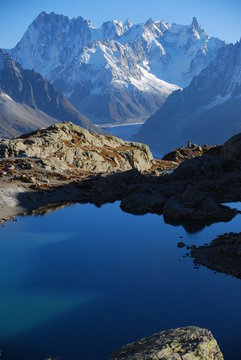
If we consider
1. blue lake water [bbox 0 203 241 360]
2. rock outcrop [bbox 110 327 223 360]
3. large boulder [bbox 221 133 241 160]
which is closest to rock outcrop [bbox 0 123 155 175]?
large boulder [bbox 221 133 241 160]

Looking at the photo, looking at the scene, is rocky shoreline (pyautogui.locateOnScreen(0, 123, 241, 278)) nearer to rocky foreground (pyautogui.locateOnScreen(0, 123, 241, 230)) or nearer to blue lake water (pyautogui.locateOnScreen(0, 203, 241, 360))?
rocky foreground (pyautogui.locateOnScreen(0, 123, 241, 230))

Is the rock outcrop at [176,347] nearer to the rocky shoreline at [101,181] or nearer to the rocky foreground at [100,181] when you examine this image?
the rocky shoreline at [101,181]

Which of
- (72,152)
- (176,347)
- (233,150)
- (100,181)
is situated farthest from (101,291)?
(233,150)

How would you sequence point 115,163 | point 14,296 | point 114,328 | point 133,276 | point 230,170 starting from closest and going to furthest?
point 114,328 < point 14,296 < point 133,276 < point 230,170 < point 115,163

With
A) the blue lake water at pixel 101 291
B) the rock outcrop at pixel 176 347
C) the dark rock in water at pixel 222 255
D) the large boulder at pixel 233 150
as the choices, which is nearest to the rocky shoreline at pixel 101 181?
the large boulder at pixel 233 150

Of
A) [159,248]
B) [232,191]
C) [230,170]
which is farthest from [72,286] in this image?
[230,170]

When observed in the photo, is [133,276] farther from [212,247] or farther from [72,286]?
[212,247]
